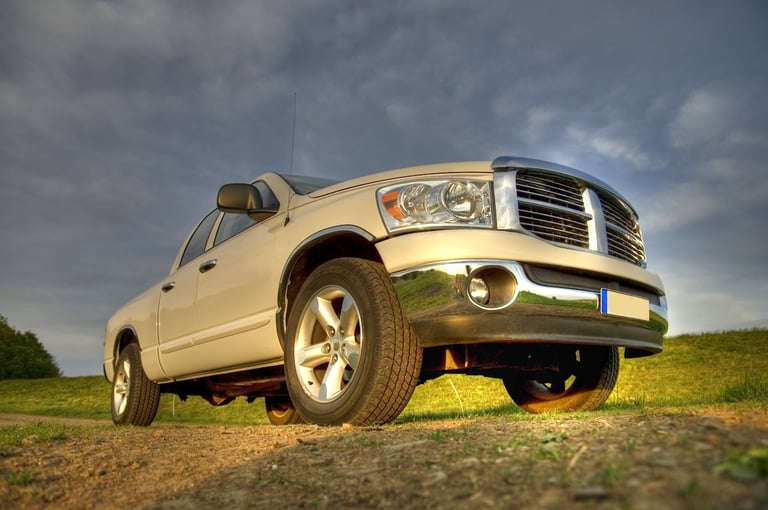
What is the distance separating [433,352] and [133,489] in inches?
70.0

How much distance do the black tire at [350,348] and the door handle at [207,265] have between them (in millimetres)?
1449

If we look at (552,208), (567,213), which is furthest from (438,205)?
(567,213)

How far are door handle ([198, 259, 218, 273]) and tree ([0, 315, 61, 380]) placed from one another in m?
37.7

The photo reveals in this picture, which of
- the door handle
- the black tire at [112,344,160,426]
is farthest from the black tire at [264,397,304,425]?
the door handle

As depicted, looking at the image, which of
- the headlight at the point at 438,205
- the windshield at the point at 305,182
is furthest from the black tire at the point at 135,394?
the headlight at the point at 438,205

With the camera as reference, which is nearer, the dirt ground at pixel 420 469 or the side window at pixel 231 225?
the dirt ground at pixel 420 469

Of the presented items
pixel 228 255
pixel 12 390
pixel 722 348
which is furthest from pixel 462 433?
pixel 12 390

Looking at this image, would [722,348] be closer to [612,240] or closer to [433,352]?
[612,240]

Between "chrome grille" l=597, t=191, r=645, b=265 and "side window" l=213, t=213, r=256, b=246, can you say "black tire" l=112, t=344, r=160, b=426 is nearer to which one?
"side window" l=213, t=213, r=256, b=246

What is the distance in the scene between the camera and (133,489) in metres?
2.53

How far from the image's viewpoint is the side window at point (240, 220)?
4738 millimetres

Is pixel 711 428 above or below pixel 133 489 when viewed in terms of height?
above

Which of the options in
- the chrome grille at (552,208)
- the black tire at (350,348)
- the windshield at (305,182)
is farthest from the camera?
the windshield at (305,182)

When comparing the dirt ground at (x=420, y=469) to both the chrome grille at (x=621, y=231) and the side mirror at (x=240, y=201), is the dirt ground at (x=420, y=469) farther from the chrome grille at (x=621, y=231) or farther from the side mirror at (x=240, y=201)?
the side mirror at (x=240, y=201)
